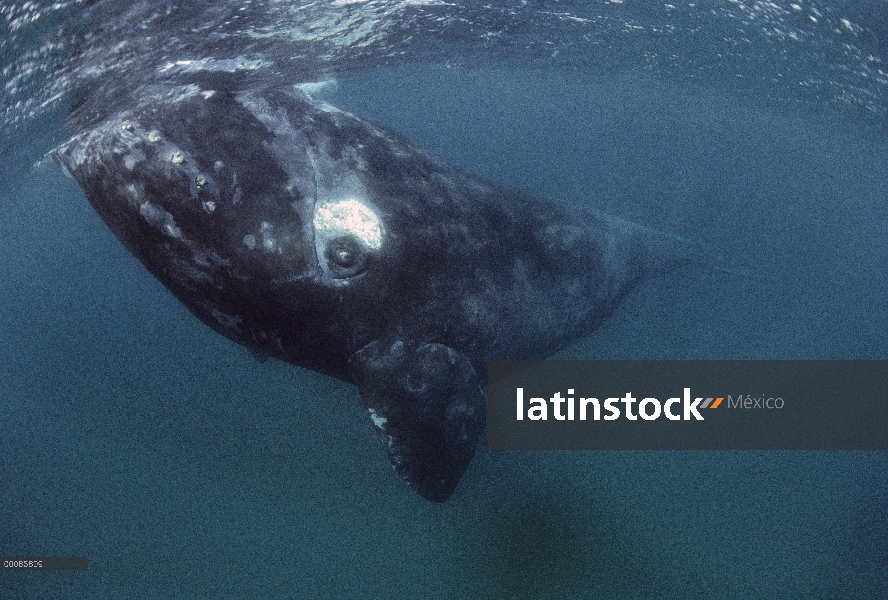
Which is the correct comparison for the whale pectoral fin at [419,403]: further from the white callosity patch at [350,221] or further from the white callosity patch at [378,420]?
the white callosity patch at [350,221]

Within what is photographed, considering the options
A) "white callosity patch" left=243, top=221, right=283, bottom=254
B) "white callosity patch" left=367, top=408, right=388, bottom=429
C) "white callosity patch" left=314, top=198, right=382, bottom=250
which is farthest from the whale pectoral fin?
"white callosity patch" left=243, top=221, right=283, bottom=254

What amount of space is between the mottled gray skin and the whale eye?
0.01 meters

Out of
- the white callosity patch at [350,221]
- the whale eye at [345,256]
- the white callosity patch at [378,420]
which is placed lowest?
the white callosity patch at [378,420]

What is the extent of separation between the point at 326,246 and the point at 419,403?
1945mm

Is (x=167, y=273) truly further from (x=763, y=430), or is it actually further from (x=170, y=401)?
(x=763, y=430)

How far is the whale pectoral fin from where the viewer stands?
491cm

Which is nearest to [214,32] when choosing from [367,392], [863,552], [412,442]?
[367,392]

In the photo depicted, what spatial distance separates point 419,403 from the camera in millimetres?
4898

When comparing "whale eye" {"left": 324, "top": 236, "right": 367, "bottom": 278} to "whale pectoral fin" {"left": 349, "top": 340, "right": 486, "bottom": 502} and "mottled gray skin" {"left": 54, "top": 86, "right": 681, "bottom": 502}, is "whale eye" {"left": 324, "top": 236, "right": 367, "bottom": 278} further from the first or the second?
"whale pectoral fin" {"left": 349, "top": 340, "right": 486, "bottom": 502}

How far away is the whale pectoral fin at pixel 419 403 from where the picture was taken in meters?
4.91

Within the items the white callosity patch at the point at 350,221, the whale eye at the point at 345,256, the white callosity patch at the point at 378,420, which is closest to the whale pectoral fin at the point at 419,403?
the white callosity patch at the point at 378,420

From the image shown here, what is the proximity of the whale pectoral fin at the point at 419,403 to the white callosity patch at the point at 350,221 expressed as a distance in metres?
1.16

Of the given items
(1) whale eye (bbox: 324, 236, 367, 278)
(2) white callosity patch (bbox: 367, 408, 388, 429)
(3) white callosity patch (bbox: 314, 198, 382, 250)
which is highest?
(3) white callosity patch (bbox: 314, 198, 382, 250)

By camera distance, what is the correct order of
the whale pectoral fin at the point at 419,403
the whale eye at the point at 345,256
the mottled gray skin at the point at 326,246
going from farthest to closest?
the whale pectoral fin at the point at 419,403 < the whale eye at the point at 345,256 < the mottled gray skin at the point at 326,246
